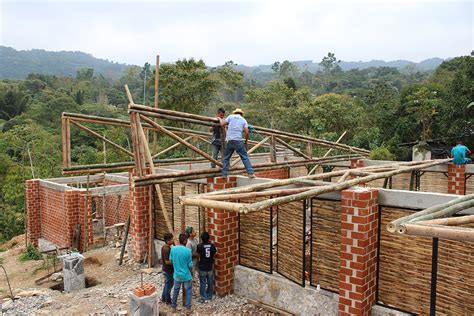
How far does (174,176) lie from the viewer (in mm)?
7469

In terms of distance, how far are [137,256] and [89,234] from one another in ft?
10.0

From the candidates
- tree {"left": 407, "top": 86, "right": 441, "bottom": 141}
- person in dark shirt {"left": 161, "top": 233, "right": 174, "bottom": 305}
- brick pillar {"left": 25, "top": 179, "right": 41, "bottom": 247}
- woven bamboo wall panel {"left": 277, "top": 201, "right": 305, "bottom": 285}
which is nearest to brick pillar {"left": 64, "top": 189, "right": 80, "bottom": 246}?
brick pillar {"left": 25, "top": 179, "right": 41, "bottom": 247}

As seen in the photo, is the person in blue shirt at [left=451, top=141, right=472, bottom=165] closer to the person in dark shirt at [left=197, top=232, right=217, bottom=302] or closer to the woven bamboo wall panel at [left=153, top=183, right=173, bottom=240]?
the person in dark shirt at [left=197, top=232, right=217, bottom=302]

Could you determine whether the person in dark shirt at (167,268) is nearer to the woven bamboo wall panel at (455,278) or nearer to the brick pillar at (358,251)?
the brick pillar at (358,251)

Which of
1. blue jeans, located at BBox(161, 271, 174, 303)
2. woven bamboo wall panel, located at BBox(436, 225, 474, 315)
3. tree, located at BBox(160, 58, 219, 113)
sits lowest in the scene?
blue jeans, located at BBox(161, 271, 174, 303)

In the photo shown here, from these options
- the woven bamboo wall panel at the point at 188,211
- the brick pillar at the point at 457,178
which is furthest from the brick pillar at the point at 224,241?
the brick pillar at the point at 457,178

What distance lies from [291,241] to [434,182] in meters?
7.18

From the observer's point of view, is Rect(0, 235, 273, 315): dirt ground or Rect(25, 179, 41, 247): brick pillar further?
Rect(25, 179, 41, 247): brick pillar

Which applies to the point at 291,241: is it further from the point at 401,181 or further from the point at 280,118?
the point at 280,118

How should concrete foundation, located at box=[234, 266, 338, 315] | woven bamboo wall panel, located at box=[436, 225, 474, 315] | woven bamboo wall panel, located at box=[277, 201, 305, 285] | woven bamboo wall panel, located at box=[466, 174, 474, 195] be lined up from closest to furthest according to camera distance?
woven bamboo wall panel, located at box=[436, 225, 474, 315] → concrete foundation, located at box=[234, 266, 338, 315] → woven bamboo wall panel, located at box=[277, 201, 305, 285] → woven bamboo wall panel, located at box=[466, 174, 474, 195]

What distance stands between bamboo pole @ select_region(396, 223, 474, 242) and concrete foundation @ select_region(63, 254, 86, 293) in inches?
321

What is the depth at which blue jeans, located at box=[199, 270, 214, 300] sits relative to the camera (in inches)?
305

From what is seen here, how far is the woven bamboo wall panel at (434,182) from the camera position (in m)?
12.1

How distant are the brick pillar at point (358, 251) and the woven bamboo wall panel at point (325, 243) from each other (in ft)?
1.68
